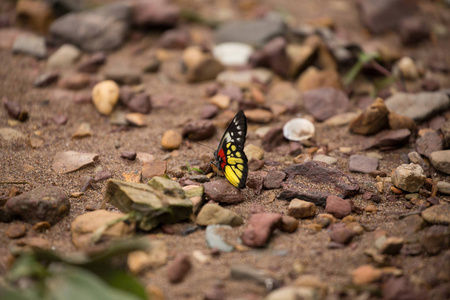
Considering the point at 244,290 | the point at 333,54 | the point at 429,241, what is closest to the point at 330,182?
the point at 429,241

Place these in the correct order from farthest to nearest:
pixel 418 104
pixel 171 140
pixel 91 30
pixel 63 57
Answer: pixel 91 30 < pixel 63 57 < pixel 418 104 < pixel 171 140

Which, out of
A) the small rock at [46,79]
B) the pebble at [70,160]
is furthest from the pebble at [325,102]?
the small rock at [46,79]

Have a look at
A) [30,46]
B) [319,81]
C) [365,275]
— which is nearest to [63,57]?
[30,46]

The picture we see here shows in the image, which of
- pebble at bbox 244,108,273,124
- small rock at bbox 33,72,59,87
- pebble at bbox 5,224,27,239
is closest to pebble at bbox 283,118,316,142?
pebble at bbox 244,108,273,124

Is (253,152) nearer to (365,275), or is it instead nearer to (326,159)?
(326,159)

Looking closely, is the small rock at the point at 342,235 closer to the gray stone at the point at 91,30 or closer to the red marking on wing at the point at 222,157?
the red marking on wing at the point at 222,157
